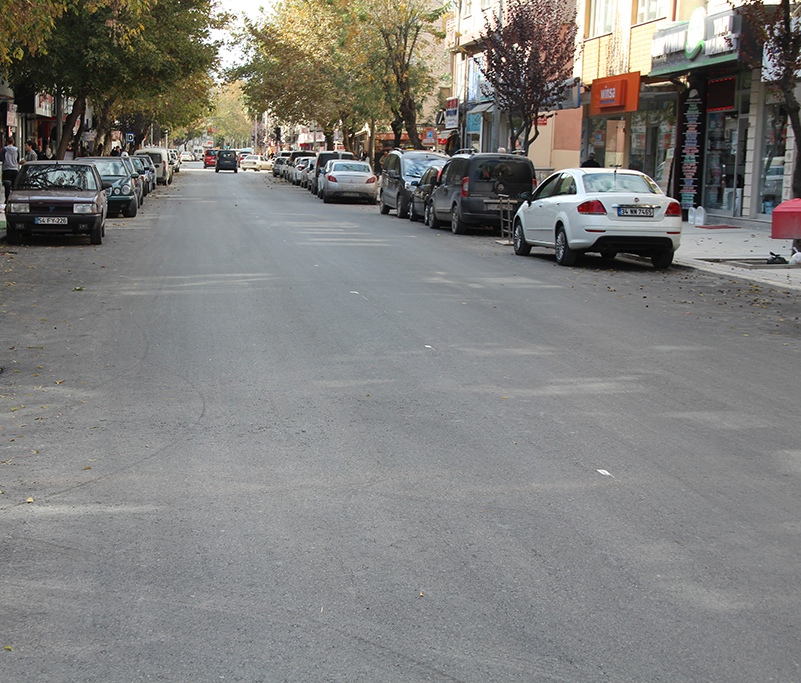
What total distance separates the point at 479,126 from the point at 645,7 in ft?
60.1

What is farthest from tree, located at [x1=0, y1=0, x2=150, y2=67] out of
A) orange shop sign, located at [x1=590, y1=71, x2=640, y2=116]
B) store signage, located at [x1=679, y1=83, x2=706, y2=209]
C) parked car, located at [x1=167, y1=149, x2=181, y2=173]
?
parked car, located at [x1=167, y1=149, x2=181, y2=173]

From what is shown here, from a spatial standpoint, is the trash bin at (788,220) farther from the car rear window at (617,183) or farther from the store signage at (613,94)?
the store signage at (613,94)

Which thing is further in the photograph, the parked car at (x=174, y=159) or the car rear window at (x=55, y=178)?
the parked car at (x=174, y=159)

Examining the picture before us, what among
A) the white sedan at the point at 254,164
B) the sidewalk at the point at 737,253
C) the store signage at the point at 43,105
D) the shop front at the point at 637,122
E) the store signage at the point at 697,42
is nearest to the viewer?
the sidewalk at the point at 737,253

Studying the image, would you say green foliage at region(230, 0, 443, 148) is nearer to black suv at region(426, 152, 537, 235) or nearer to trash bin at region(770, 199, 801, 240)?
black suv at region(426, 152, 537, 235)

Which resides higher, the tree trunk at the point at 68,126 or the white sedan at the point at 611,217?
the tree trunk at the point at 68,126

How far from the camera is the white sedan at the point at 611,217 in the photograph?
15.9 m

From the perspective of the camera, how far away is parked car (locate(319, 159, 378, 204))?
126ft

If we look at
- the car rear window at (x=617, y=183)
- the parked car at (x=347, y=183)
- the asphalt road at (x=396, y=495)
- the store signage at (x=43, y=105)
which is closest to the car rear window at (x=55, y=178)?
the asphalt road at (x=396, y=495)

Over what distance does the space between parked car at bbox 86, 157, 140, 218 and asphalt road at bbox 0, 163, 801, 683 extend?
646 inches

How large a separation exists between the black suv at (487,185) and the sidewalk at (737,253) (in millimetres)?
3919

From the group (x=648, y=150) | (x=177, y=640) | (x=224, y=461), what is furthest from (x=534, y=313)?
(x=648, y=150)

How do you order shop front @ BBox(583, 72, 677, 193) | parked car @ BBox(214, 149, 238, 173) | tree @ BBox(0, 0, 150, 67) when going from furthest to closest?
1. parked car @ BBox(214, 149, 238, 173)
2. shop front @ BBox(583, 72, 677, 193)
3. tree @ BBox(0, 0, 150, 67)

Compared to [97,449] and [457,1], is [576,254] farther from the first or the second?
[457,1]
